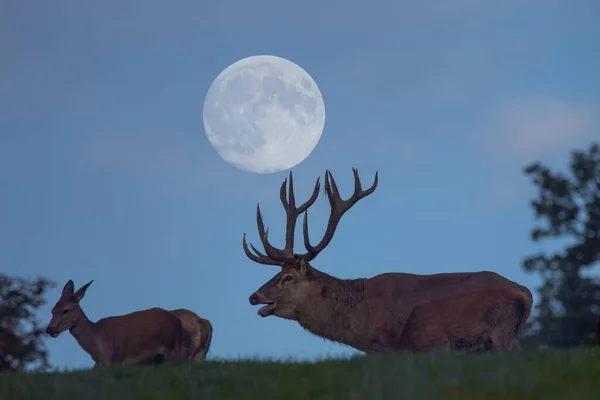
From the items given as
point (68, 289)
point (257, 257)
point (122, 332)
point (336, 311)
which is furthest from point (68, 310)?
point (336, 311)

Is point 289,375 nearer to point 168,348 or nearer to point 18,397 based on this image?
point 18,397

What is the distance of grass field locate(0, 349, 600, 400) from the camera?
863 centimetres

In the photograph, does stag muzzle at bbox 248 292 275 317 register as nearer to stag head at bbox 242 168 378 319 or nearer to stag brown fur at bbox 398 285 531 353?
stag head at bbox 242 168 378 319

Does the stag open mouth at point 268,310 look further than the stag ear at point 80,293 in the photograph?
No

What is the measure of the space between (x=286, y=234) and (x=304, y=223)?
18.6 inches

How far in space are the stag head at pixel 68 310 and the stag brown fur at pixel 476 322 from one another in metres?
7.41

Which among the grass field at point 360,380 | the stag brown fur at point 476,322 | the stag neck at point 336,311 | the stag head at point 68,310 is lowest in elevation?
the grass field at point 360,380

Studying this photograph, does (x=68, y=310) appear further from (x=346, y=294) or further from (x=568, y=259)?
(x=568, y=259)

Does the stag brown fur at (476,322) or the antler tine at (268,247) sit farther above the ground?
the antler tine at (268,247)

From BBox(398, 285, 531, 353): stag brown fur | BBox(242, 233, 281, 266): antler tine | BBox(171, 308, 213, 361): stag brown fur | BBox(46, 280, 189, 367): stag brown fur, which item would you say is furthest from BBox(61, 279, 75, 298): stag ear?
BBox(398, 285, 531, 353): stag brown fur

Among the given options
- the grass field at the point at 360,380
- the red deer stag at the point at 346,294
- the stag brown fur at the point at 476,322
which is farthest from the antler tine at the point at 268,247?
the grass field at the point at 360,380

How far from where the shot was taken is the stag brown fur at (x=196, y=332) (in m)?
20.0

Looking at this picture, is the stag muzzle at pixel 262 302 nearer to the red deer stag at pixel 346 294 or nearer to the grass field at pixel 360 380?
the red deer stag at pixel 346 294

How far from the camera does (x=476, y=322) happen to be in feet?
48.0
